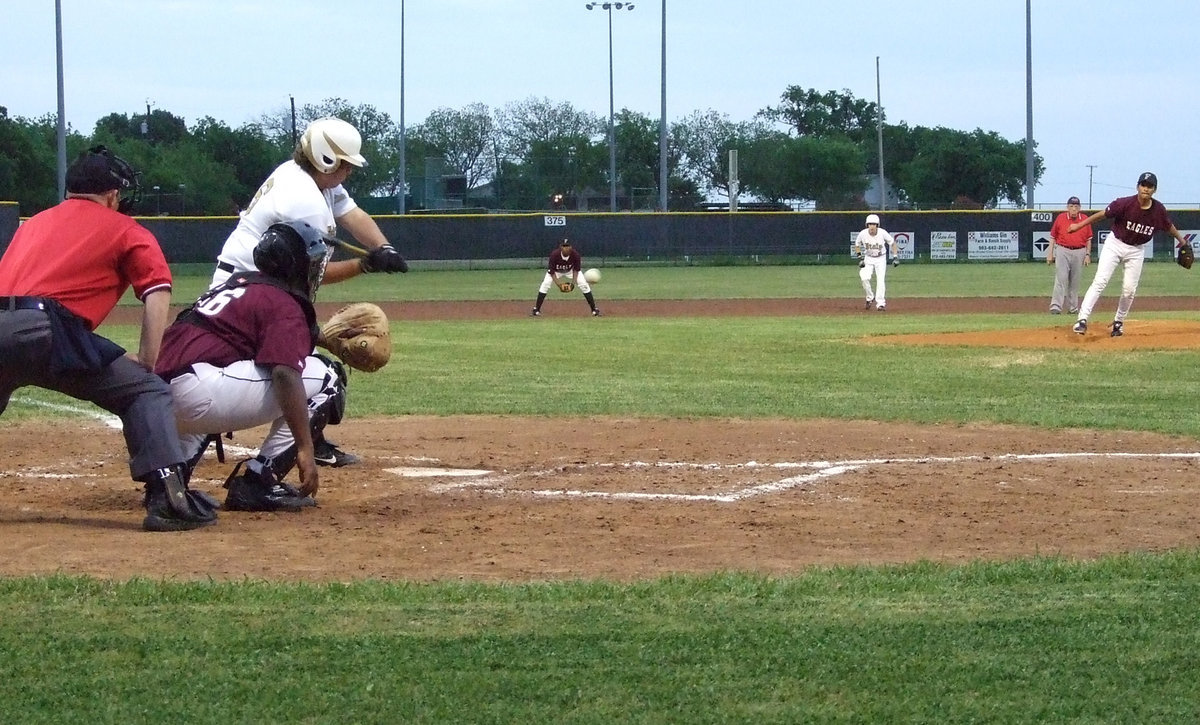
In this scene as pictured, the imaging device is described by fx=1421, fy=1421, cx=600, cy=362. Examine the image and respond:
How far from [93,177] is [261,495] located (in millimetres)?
1592

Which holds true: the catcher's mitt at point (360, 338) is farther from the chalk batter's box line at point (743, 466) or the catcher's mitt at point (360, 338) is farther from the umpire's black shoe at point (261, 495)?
the umpire's black shoe at point (261, 495)

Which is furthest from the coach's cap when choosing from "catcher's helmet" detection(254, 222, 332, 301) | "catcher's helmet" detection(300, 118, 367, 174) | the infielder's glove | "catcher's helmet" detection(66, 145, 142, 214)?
the infielder's glove

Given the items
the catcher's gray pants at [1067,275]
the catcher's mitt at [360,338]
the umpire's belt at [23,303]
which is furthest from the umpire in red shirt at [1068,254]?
the umpire's belt at [23,303]

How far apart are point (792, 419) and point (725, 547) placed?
4.45 metres

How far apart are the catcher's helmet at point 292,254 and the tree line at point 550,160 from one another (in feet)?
180

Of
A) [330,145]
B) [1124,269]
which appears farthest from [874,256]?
[330,145]

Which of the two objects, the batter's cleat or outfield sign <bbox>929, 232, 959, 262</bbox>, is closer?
the batter's cleat

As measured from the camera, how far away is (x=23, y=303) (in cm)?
563

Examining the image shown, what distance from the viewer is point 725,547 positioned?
566 centimetres

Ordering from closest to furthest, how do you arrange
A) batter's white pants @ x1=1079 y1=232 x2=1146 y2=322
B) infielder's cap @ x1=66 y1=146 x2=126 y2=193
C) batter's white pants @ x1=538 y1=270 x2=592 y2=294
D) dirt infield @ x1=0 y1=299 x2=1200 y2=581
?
dirt infield @ x1=0 y1=299 x2=1200 y2=581
infielder's cap @ x1=66 y1=146 x2=126 y2=193
batter's white pants @ x1=1079 y1=232 x2=1146 y2=322
batter's white pants @ x1=538 y1=270 x2=592 y2=294

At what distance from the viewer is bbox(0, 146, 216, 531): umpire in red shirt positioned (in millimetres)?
5660

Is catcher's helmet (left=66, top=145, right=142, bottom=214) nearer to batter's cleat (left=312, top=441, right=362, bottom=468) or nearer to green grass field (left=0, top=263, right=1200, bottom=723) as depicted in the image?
green grass field (left=0, top=263, right=1200, bottom=723)

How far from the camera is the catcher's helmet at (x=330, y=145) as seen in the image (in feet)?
22.1

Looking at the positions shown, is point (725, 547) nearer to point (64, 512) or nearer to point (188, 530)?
point (188, 530)
